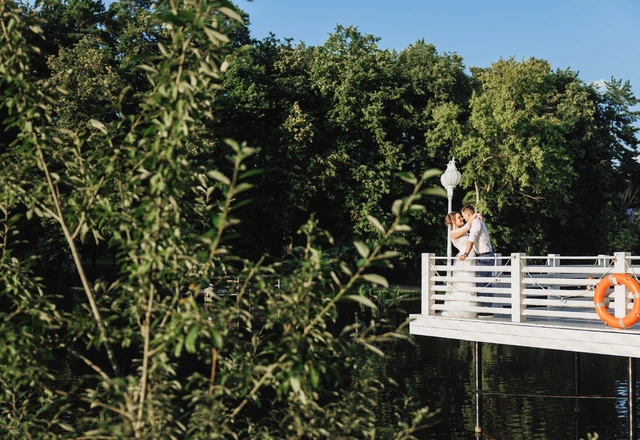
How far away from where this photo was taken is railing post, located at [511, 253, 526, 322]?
42.7 ft

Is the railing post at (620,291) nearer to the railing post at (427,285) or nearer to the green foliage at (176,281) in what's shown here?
the railing post at (427,285)

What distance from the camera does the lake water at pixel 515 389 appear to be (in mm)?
15758

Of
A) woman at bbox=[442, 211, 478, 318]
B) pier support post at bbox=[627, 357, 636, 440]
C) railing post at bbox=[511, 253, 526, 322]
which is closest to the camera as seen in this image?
railing post at bbox=[511, 253, 526, 322]

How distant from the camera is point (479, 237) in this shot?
1427 cm

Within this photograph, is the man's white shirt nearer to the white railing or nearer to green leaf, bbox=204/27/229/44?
the white railing

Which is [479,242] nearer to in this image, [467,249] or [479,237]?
[479,237]

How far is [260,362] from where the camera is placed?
401 centimetres

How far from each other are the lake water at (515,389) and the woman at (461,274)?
6.21ft

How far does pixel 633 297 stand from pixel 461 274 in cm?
377

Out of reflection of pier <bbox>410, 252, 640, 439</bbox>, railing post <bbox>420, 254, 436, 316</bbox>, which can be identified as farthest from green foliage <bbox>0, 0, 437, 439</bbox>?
railing post <bbox>420, 254, 436, 316</bbox>

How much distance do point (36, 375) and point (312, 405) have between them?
124 cm

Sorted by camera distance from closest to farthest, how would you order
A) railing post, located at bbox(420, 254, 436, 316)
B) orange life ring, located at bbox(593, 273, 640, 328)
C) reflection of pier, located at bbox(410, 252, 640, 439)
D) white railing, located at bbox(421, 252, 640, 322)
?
orange life ring, located at bbox(593, 273, 640, 328) < reflection of pier, located at bbox(410, 252, 640, 439) < white railing, located at bbox(421, 252, 640, 322) < railing post, located at bbox(420, 254, 436, 316)

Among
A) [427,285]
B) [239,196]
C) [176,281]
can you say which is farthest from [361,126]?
[176,281]

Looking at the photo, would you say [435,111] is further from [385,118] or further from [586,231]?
[586,231]
